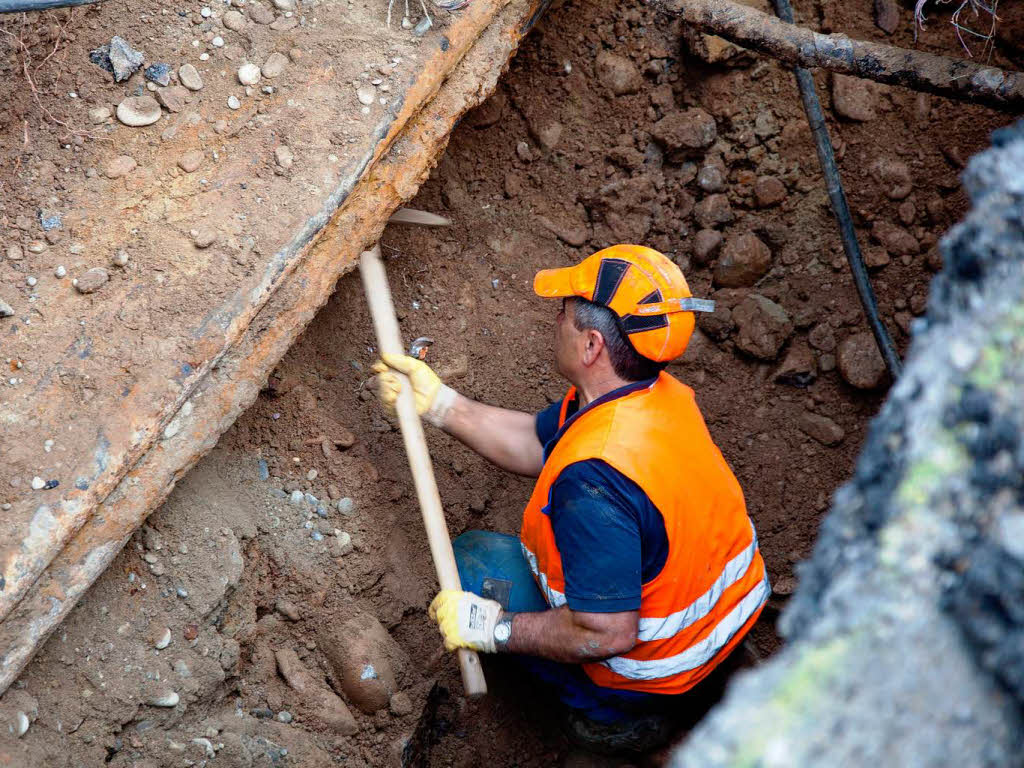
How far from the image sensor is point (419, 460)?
312cm

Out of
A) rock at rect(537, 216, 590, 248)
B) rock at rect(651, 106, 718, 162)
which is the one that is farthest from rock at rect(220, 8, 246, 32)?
rock at rect(651, 106, 718, 162)

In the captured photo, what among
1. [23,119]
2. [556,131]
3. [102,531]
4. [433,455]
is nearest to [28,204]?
[23,119]

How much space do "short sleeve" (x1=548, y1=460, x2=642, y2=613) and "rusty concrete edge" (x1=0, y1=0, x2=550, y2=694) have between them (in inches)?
43.7

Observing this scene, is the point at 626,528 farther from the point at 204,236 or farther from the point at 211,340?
the point at 204,236

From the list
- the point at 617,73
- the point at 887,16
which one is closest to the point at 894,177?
the point at 887,16

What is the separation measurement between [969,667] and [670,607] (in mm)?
1859

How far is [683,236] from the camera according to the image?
417 cm

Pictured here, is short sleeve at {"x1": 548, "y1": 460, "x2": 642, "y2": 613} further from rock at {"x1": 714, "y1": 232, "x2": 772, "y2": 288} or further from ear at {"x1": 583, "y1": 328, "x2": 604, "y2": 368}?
rock at {"x1": 714, "y1": 232, "x2": 772, "y2": 288}

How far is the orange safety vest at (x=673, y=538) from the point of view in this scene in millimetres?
2613

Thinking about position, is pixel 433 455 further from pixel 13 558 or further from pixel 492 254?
pixel 13 558

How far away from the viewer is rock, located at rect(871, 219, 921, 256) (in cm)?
389

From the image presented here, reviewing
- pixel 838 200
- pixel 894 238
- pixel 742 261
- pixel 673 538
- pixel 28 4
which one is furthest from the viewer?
pixel 742 261

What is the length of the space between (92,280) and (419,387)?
1.19 meters


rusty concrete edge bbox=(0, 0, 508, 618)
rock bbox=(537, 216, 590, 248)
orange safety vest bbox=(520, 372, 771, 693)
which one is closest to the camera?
rusty concrete edge bbox=(0, 0, 508, 618)
